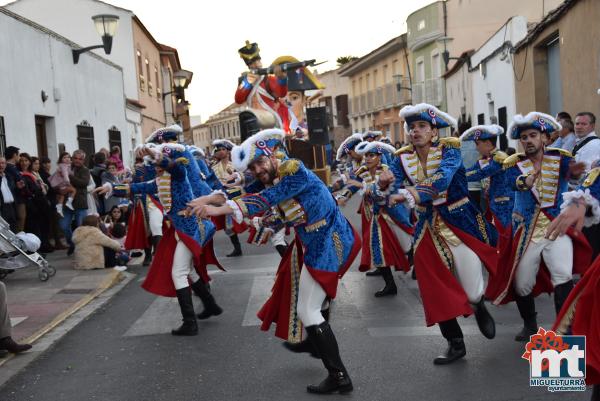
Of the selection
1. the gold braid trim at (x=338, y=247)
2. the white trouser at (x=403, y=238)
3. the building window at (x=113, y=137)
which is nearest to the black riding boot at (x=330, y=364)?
the gold braid trim at (x=338, y=247)

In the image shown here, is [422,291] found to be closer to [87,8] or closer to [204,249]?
[204,249]

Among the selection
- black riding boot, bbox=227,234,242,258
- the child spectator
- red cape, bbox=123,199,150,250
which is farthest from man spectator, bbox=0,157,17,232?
black riding boot, bbox=227,234,242,258

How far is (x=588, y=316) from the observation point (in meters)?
3.88

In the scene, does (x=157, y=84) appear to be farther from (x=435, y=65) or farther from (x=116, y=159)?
(x=116, y=159)

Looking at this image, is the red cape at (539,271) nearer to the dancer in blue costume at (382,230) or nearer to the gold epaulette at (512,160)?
the gold epaulette at (512,160)

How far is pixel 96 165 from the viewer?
15570mm

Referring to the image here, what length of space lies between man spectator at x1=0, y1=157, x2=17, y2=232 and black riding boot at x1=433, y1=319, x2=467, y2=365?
783 centimetres

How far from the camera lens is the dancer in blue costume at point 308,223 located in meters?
5.21

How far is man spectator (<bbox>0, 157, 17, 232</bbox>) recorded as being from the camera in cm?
1175

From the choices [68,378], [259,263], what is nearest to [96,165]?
[259,263]

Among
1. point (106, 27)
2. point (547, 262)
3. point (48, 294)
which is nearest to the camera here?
point (547, 262)

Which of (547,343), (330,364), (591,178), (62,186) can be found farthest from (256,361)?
(62,186)

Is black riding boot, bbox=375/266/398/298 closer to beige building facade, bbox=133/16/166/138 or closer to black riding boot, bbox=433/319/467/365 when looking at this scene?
black riding boot, bbox=433/319/467/365

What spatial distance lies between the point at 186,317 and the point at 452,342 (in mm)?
2543
